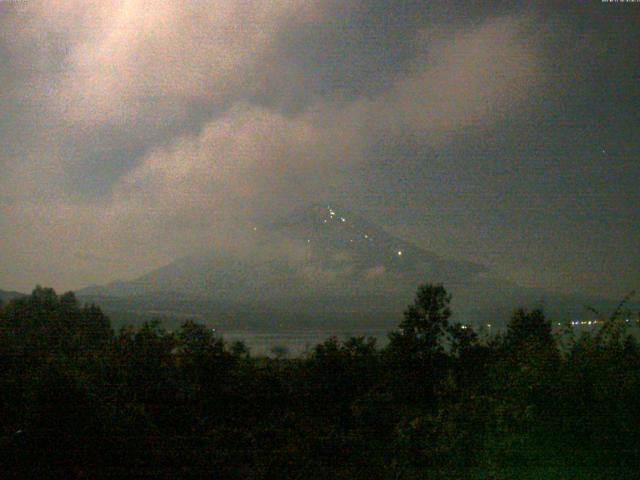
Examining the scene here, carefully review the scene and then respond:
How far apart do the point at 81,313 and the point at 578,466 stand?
2275 cm

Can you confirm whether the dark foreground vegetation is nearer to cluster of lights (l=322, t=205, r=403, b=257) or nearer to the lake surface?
the lake surface

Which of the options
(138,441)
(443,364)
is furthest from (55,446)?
(443,364)

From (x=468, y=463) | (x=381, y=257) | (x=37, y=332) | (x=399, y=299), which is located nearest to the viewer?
(x=468, y=463)

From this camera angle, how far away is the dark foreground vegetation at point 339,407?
487cm

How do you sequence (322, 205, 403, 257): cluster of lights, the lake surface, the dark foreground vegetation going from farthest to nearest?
1. (322, 205, 403, 257): cluster of lights
2. the lake surface
3. the dark foreground vegetation

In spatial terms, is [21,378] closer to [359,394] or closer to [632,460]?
[359,394]

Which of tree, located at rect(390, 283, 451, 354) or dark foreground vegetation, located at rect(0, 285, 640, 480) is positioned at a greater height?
tree, located at rect(390, 283, 451, 354)

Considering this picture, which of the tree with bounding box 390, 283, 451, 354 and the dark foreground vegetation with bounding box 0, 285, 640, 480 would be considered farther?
the tree with bounding box 390, 283, 451, 354

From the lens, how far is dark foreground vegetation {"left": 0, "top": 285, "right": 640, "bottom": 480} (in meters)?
4.87

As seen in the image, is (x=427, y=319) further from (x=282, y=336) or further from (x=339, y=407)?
(x=282, y=336)

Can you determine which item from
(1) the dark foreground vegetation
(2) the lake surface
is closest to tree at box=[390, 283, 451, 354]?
(1) the dark foreground vegetation

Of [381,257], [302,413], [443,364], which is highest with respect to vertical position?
[381,257]

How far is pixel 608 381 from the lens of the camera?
16.1 feet

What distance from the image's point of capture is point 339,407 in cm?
1207
